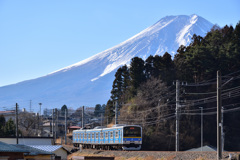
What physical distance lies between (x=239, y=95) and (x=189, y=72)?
7708 mm

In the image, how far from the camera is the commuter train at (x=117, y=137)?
4109 centimetres

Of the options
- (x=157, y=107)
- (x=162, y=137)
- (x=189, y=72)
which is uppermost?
(x=189, y=72)

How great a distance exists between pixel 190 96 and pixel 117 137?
2275cm

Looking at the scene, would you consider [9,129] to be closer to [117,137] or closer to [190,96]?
[117,137]

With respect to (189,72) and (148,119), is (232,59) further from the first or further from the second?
(148,119)

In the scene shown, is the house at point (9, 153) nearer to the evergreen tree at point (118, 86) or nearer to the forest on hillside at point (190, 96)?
the forest on hillside at point (190, 96)

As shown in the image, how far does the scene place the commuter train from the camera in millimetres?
41094

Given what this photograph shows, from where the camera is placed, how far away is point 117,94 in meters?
76.0

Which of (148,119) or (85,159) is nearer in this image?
(85,159)

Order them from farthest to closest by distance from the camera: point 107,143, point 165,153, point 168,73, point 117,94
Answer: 1. point 117,94
2. point 168,73
3. point 107,143
4. point 165,153

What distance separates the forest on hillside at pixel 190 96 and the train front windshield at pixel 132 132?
14.5 meters

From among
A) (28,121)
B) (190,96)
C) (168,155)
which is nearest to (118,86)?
(28,121)

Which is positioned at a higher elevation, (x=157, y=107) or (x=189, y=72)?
(x=189, y=72)

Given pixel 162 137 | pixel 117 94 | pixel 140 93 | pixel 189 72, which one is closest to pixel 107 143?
pixel 162 137
